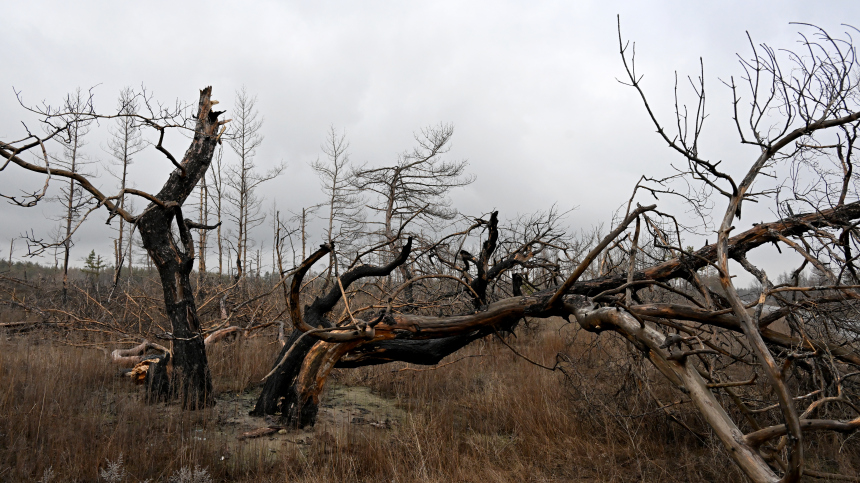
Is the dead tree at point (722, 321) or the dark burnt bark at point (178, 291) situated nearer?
the dead tree at point (722, 321)

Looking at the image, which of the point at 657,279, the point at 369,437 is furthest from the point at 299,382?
the point at 657,279

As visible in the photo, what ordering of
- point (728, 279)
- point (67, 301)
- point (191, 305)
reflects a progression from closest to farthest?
point (728, 279) < point (191, 305) < point (67, 301)

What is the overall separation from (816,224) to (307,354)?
493 cm

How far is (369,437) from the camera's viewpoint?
170 inches

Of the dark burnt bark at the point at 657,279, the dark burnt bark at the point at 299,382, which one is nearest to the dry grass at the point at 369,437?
the dark burnt bark at the point at 299,382

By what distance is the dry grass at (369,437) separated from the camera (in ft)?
11.7

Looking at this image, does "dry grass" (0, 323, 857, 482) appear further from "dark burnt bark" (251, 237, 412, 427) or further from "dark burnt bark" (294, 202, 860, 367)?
"dark burnt bark" (294, 202, 860, 367)

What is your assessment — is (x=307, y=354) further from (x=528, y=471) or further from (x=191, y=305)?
(x=528, y=471)

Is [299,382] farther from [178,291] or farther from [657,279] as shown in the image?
[657,279]

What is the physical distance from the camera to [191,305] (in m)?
5.25

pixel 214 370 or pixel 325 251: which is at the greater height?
pixel 325 251

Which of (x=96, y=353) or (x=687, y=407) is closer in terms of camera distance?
(x=687, y=407)

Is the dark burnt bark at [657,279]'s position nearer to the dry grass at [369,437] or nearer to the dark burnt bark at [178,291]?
the dry grass at [369,437]

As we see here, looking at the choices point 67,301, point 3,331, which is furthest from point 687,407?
point 67,301
